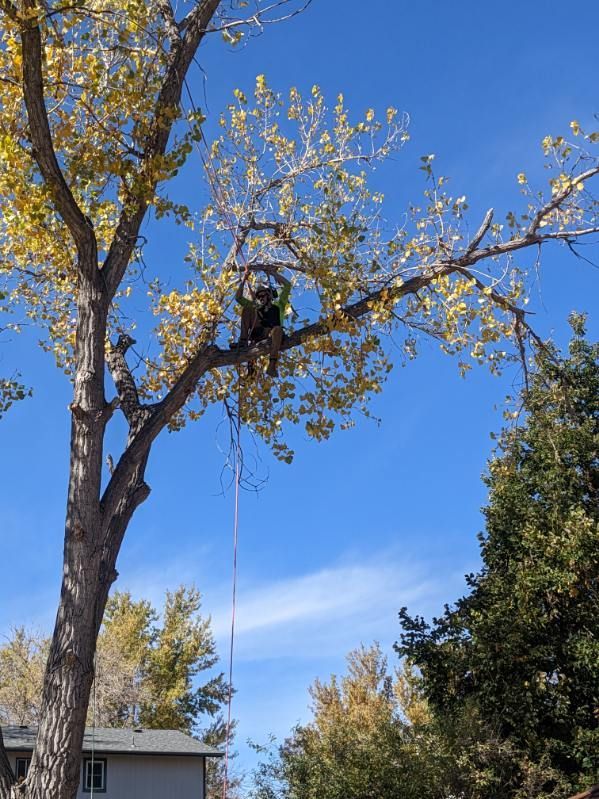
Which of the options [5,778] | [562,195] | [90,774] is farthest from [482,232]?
[90,774]

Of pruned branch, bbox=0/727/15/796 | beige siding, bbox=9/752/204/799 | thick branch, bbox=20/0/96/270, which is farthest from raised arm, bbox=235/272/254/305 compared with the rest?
beige siding, bbox=9/752/204/799

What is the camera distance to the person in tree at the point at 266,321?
7.96 meters

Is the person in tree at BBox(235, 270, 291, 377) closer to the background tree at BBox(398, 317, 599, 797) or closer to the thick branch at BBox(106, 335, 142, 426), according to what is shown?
the thick branch at BBox(106, 335, 142, 426)

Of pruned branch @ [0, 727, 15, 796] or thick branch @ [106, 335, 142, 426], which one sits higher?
thick branch @ [106, 335, 142, 426]

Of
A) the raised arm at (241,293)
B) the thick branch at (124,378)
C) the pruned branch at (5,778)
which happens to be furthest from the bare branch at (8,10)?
the pruned branch at (5,778)

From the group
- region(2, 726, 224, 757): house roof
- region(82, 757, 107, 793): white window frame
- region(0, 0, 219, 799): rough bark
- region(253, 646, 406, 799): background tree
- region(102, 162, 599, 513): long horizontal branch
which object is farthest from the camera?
region(82, 757, 107, 793): white window frame

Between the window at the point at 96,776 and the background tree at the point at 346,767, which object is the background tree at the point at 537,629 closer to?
the background tree at the point at 346,767

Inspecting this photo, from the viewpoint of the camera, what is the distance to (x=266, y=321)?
27.6 ft

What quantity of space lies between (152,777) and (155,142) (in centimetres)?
2078

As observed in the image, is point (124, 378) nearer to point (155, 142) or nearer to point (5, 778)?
point (155, 142)

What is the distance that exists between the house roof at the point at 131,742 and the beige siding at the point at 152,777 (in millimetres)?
341

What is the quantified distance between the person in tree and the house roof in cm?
1705

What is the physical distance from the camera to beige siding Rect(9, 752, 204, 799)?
23.6 meters

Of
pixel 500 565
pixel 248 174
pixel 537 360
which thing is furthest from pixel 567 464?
pixel 248 174
